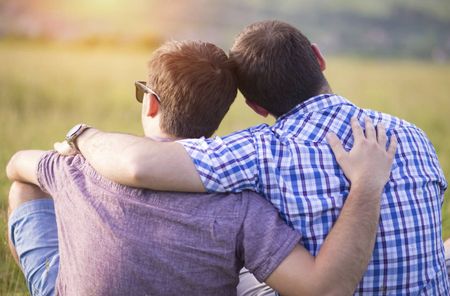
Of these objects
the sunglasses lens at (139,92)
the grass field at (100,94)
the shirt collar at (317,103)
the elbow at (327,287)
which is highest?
the sunglasses lens at (139,92)

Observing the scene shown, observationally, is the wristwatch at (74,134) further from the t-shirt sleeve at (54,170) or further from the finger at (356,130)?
→ the finger at (356,130)

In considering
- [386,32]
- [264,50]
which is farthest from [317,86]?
[386,32]

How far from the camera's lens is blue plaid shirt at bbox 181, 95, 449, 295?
201 cm

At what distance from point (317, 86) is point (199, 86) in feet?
1.21

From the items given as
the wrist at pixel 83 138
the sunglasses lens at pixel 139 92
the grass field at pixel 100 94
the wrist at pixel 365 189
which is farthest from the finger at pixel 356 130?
the grass field at pixel 100 94

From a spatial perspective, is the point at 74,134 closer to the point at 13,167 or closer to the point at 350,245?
the point at 13,167

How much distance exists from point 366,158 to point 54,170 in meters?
0.98

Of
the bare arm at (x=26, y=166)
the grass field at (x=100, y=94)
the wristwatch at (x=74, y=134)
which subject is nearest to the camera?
the wristwatch at (x=74, y=134)

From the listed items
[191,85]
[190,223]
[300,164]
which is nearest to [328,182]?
[300,164]

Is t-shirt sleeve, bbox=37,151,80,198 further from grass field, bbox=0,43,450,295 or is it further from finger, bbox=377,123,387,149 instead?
grass field, bbox=0,43,450,295

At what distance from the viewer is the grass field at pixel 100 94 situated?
635cm

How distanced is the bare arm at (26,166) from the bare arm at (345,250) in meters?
0.92

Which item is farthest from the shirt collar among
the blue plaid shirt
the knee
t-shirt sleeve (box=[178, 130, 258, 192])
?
the knee

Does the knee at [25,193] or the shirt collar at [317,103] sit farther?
the knee at [25,193]
